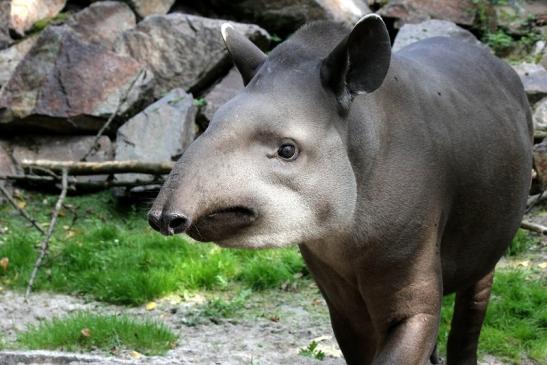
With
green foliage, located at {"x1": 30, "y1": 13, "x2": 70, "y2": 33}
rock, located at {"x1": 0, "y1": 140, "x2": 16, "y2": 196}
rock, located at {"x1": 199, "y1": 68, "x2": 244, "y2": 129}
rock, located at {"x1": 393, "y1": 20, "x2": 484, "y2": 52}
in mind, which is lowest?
rock, located at {"x1": 0, "y1": 140, "x2": 16, "y2": 196}

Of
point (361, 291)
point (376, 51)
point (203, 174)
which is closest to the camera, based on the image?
point (203, 174)

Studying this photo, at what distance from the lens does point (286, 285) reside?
6.45m

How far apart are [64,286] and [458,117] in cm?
366

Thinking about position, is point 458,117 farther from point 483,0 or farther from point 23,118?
point 483,0

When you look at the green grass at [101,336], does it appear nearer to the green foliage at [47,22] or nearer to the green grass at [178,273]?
the green grass at [178,273]

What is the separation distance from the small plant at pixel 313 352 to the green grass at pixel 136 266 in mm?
1226

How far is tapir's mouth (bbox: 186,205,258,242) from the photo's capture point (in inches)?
110

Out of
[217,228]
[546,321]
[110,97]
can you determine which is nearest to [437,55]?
[217,228]

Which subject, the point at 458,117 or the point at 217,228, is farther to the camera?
the point at 458,117

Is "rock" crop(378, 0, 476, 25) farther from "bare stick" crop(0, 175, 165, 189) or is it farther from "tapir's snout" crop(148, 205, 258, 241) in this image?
"tapir's snout" crop(148, 205, 258, 241)

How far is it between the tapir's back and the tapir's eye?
0.60 metres

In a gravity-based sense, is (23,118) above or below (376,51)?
below

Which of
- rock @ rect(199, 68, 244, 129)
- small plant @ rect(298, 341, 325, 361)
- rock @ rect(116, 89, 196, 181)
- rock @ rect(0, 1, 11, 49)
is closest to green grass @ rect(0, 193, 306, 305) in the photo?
rock @ rect(116, 89, 196, 181)

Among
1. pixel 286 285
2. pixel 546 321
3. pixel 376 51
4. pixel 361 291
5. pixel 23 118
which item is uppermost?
pixel 376 51
